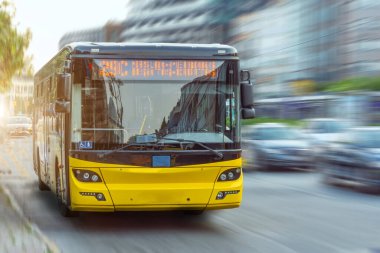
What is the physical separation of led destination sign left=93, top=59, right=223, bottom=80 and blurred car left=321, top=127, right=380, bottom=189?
6221 mm

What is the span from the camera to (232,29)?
94.5m

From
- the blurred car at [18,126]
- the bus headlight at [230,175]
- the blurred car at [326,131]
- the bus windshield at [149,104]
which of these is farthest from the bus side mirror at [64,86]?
the blurred car at [18,126]

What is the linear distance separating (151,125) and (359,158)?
697cm

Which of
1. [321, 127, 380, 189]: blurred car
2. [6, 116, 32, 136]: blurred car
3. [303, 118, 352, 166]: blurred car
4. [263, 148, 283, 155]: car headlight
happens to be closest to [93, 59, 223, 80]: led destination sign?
[321, 127, 380, 189]: blurred car

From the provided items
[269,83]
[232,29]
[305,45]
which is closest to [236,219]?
[305,45]

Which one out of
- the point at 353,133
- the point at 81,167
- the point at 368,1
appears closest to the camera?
the point at 81,167

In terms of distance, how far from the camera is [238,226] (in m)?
10.4

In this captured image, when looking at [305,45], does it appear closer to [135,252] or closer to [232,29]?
[232,29]

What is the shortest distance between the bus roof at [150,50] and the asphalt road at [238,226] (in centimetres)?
217

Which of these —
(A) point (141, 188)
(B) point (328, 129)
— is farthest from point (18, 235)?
(B) point (328, 129)

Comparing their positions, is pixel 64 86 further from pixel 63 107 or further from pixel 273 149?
pixel 273 149

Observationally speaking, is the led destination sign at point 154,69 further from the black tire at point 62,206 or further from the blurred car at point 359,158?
the blurred car at point 359,158

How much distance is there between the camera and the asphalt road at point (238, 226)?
8.67 metres

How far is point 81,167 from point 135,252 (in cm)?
199
